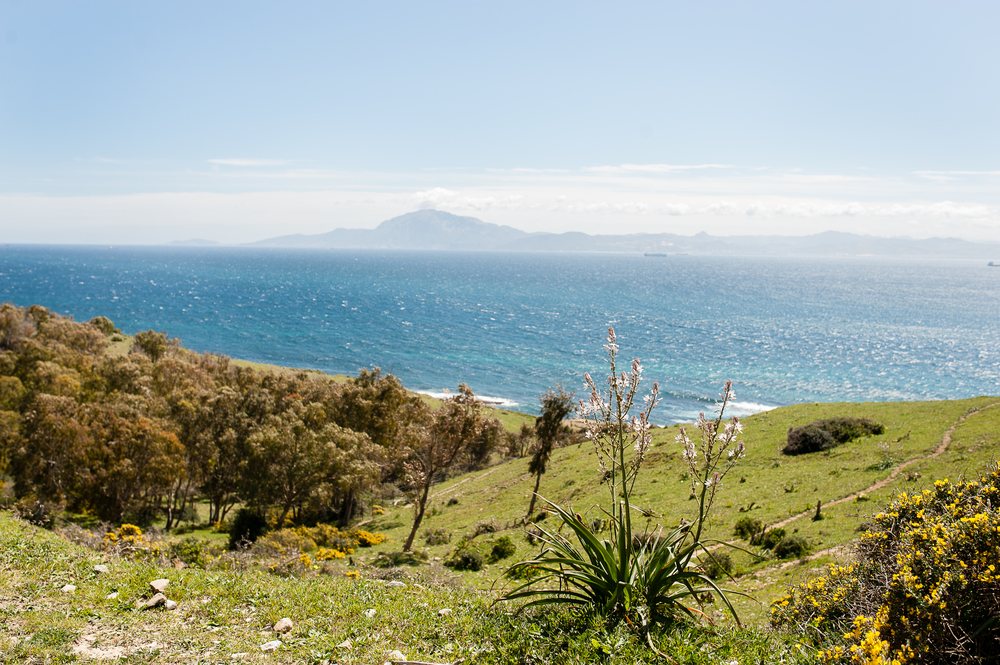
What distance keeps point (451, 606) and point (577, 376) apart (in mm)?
80558

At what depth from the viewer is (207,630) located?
7.19 meters

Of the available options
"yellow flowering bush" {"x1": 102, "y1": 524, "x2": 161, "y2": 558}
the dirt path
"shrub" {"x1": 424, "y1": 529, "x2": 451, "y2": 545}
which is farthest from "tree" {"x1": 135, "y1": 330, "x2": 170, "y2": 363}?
the dirt path

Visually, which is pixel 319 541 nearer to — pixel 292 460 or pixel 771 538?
pixel 292 460

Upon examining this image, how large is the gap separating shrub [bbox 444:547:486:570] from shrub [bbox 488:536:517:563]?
1.46 feet

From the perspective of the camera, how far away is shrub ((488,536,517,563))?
22.3 m

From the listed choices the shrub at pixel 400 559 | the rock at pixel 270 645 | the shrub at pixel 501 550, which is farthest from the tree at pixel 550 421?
the rock at pixel 270 645

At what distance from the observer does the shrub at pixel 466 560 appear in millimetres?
21531

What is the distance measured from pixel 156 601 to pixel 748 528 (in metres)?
18.4

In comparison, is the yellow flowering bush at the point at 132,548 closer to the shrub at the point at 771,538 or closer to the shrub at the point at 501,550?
the shrub at the point at 501,550

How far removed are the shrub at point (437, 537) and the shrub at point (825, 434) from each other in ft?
63.9

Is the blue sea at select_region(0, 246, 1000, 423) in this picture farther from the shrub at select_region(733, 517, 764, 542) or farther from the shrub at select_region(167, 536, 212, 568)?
the shrub at select_region(167, 536, 212, 568)

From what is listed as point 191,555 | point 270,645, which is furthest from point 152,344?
point 270,645

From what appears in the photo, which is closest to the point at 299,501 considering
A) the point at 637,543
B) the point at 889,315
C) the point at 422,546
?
the point at 422,546

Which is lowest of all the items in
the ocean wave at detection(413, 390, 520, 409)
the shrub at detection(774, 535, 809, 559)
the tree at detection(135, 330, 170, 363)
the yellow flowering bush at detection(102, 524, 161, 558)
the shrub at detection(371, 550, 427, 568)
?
the ocean wave at detection(413, 390, 520, 409)
